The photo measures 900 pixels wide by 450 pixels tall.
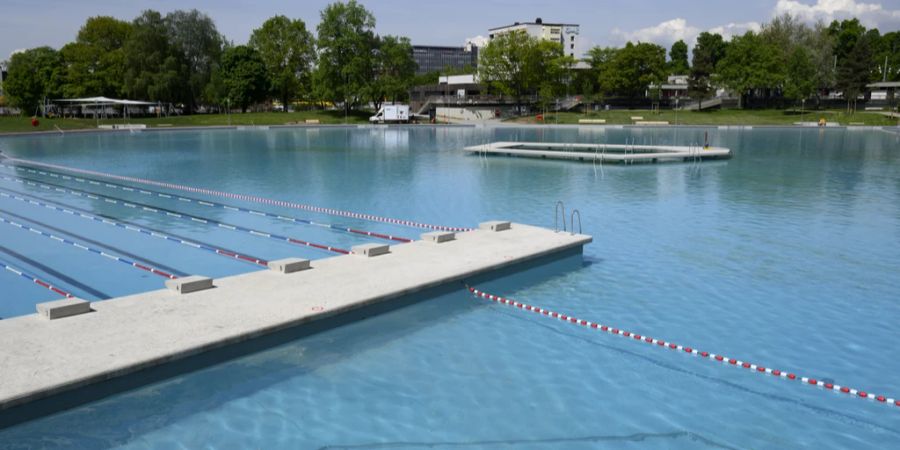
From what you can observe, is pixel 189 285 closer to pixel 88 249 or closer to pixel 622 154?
pixel 88 249

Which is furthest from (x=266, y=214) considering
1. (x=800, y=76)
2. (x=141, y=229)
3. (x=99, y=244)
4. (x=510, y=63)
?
(x=800, y=76)

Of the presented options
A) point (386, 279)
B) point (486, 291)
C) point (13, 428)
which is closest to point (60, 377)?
point (13, 428)

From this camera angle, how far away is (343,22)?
81.5m

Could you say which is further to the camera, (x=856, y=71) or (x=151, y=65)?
(x=856, y=71)

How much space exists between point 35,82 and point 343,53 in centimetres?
3587

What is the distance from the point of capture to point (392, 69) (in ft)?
281

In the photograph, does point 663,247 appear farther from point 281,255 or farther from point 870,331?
point 281,255

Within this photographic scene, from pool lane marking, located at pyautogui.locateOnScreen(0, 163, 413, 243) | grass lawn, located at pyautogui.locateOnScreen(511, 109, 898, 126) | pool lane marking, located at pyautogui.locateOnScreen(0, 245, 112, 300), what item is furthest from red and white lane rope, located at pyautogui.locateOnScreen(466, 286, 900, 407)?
grass lawn, located at pyautogui.locateOnScreen(511, 109, 898, 126)

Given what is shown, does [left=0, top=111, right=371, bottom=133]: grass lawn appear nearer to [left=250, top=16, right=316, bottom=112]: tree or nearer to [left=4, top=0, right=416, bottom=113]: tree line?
[left=4, top=0, right=416, bottom=113]: tree line

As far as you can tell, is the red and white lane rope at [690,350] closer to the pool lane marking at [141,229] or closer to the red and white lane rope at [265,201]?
the pool lane marking at [141,229]

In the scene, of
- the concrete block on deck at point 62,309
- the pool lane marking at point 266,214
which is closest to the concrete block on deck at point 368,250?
the pool lane marking at point 266,214

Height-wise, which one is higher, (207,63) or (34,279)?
(207,63)

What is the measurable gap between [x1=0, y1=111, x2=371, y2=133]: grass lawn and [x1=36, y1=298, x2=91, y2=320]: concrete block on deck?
59703 millimetres

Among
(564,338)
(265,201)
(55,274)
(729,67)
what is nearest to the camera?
(564,338)
